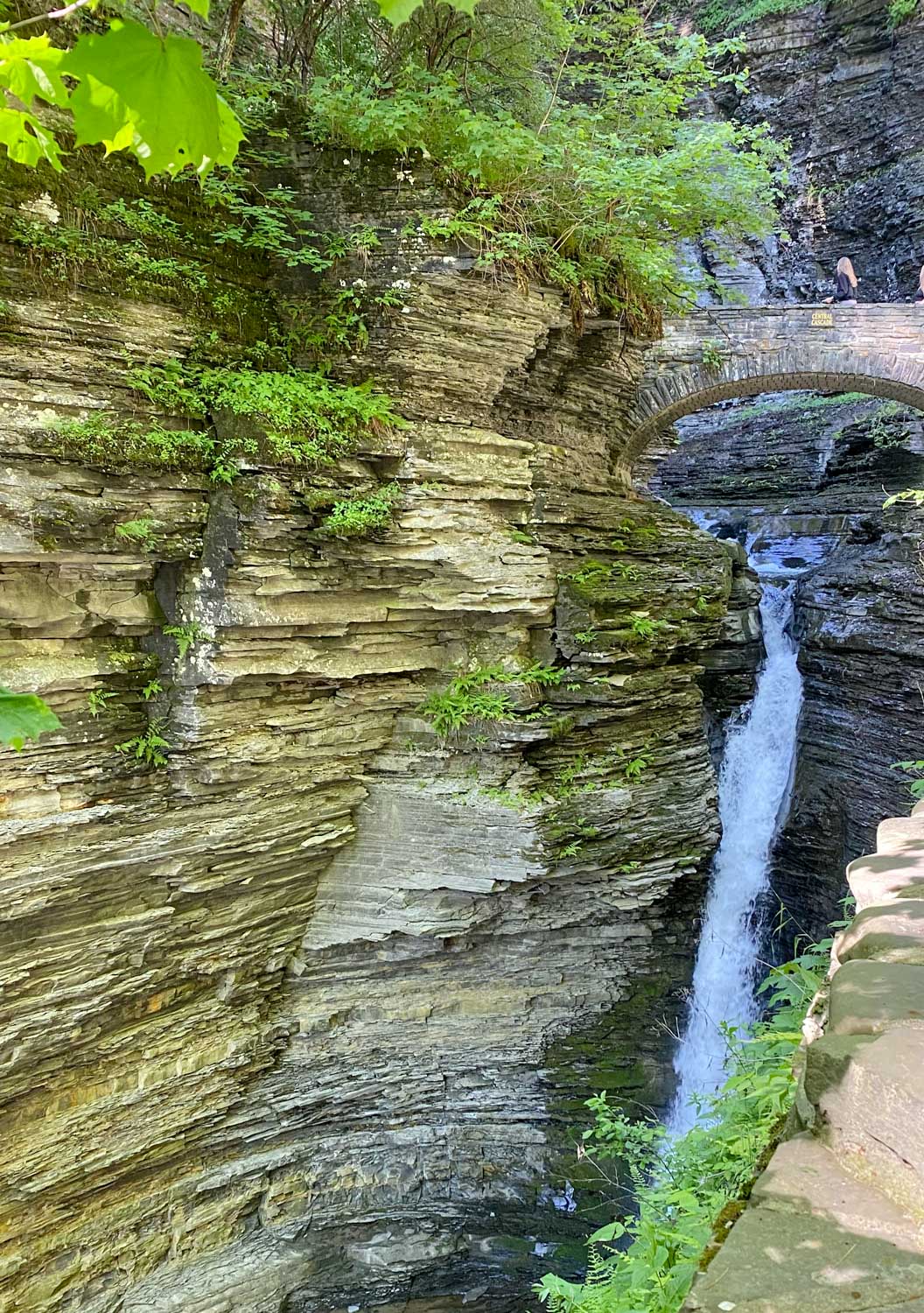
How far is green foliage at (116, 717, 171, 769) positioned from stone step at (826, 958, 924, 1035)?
14.8 ft

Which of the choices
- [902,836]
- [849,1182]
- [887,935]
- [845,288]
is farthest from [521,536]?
[845,288]

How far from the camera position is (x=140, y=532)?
16.6ft

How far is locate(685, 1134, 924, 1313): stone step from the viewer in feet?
5.46

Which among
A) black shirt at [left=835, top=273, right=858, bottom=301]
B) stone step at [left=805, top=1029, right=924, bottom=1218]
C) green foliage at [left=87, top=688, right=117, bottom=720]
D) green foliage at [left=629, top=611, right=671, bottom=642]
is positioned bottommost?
stone step at [left=805, top=1029, right=924, bottom=1218]

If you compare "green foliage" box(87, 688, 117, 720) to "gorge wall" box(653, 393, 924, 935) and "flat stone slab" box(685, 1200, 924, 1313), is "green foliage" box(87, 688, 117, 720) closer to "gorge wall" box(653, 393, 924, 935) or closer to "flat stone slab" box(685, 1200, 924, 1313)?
"flat stone slab" box(685, 1200, 924, 1313)

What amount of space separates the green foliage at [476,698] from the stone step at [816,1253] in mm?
4460

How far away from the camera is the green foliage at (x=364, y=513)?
18.3 feet

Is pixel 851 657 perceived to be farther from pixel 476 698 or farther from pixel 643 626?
pixel 476 698

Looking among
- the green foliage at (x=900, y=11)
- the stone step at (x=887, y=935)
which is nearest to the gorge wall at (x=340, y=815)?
the stone step at (x=887, y=935)

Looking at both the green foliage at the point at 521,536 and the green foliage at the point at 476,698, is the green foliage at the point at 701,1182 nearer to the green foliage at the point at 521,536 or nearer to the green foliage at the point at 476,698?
the green foliage at the point at 476,698

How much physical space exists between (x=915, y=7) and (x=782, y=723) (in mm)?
14531

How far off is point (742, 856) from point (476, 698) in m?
4.77

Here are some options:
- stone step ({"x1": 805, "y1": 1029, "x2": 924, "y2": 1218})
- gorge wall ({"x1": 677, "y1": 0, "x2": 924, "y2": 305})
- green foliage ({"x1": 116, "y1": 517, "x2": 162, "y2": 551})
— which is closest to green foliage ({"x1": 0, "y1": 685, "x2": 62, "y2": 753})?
stone step ({"x1": 805, "y1": 1029, "x2": 924, "y2": 1218})

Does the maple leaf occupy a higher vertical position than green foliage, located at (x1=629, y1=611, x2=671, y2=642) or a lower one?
higher
